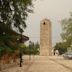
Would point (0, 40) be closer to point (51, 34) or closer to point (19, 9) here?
point (19, 9)

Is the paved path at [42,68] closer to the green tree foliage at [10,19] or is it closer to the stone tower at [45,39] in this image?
the green tree foliage at [10,19]

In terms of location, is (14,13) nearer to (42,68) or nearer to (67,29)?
(42,68)

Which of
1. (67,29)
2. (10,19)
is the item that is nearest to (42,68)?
(10,19)

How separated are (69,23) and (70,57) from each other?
7.94 m

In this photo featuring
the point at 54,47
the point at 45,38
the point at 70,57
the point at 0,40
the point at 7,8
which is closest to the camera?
the point at 0,40

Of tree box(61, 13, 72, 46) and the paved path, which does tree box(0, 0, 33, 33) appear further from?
tree box(61, 13, 72, 46)

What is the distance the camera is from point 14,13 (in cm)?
2586

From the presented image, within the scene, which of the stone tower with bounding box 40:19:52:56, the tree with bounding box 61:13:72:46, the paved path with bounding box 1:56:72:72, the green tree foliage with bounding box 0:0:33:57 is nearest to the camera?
the green tree foliage with bounding box 0:0:33:57

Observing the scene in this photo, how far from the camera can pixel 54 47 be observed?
5664 inches

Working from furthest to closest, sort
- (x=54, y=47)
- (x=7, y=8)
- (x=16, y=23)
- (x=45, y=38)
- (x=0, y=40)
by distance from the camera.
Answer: (x=54, y=47) → (x=45, y=38) → (x=16, y=23) → (x=7, y=8) → (x=0, y=40)

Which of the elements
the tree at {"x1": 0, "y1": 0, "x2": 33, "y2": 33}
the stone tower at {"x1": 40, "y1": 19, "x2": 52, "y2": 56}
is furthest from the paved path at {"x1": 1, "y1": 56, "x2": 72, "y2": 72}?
the stone tower at {"x1": 40, "y1": 19, "x2": 52, "y2": 56}

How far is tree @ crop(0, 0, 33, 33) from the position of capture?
933 inches

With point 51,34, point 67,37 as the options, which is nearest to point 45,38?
point 51,34

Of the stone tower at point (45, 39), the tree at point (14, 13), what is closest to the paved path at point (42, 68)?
the tree at point (14, 13)
